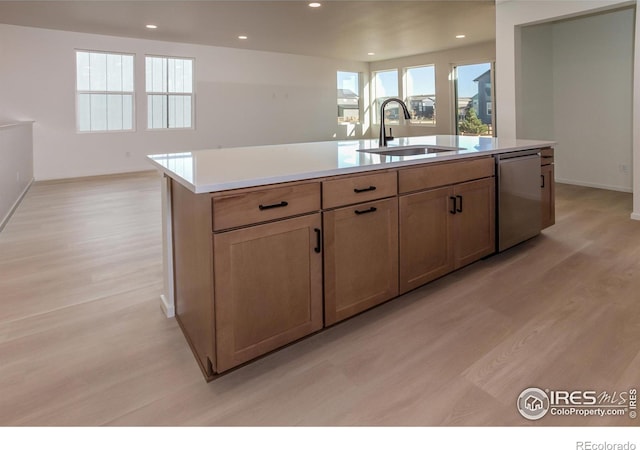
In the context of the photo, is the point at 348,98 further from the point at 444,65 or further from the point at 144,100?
the point at 144,100

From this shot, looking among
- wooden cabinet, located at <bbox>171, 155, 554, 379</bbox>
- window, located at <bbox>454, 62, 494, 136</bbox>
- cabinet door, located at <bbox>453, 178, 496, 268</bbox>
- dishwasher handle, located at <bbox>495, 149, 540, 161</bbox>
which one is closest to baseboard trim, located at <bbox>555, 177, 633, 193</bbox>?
window, located at <bbox>454, 62, 494, 136</bbox>

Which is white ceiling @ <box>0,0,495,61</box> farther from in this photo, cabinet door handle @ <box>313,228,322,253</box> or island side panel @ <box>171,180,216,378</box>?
cabinet door handle @ <box>313,228,322,253</box>

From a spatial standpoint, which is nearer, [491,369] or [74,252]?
[491,369]

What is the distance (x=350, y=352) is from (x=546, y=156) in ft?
8.48

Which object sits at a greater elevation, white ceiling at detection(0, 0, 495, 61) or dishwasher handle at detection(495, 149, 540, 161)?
white ceiling at detection(0, 0, 495, 61)

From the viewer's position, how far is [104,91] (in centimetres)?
761

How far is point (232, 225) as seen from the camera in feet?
5.01

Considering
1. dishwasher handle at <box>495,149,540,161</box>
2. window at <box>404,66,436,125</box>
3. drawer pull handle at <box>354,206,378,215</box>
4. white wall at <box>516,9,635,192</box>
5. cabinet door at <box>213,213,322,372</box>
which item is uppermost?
window at <box>404,66,436,125</box>

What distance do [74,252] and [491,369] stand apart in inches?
123

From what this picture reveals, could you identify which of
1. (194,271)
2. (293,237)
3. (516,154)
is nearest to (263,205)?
(293,237)

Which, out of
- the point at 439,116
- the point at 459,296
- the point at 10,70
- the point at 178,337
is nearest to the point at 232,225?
the point at 178,337

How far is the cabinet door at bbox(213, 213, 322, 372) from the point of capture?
156 centimetres
